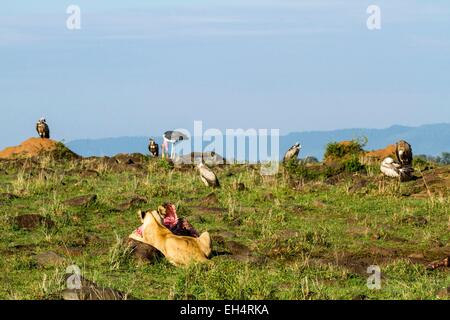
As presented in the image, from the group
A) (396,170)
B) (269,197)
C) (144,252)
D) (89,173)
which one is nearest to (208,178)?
(269,197)

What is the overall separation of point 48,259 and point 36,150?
1819 cm

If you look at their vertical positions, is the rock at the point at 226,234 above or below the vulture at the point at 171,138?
above

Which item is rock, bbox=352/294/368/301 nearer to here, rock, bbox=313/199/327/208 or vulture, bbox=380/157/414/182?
rock, bbox=313/199/327/208

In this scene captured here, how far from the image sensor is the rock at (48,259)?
12.5m

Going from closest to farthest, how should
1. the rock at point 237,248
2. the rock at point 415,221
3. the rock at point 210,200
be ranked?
1. the rock at point 237,248
2. the rock at point 415,221
3. the rock at point 210,200

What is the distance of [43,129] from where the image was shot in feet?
108

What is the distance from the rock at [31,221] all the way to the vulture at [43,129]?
687 inches

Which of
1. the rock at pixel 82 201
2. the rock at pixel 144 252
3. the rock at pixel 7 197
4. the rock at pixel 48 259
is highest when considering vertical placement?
the rock at pixel 144 252

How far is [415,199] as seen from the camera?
19297 mm

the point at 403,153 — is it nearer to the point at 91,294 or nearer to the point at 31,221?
the point at 31,221

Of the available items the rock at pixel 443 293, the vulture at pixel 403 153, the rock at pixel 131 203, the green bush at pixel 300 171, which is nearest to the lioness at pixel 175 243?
the rock at pixel 443 293

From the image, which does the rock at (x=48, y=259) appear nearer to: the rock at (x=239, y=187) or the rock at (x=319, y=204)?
the rock at (x=319, y=204)
